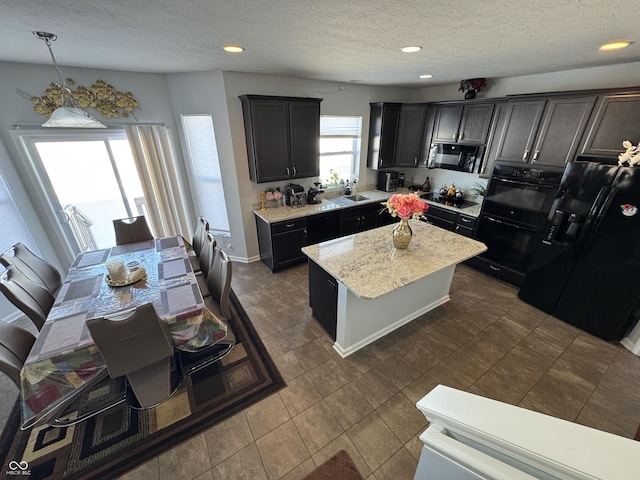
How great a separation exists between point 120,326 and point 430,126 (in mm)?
4685

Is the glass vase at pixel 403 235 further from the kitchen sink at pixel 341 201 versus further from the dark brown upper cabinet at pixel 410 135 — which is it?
the dark brown upper cabinet at pixel 410 135

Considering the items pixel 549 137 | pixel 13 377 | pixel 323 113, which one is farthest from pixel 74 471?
pixel 549 137

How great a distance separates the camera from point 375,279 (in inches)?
78.4

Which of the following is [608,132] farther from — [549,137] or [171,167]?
[171,167]

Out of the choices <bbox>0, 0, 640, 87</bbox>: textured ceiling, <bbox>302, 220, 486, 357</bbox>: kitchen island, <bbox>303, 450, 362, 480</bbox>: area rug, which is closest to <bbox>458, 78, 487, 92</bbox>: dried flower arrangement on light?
<bbox>0, 0, 640, 87</bbox>: textured ceiling

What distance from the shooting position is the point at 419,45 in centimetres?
200

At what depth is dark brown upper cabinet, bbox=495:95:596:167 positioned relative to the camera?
8.59 ft

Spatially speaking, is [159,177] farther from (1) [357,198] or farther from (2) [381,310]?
(2) [381,310]

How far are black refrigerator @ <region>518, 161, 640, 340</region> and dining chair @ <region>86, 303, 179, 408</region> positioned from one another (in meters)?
3.83

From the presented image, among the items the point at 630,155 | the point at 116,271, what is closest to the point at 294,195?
the point at 116,271

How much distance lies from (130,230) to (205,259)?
1032 mm

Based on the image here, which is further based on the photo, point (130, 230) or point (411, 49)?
point (130, 230)

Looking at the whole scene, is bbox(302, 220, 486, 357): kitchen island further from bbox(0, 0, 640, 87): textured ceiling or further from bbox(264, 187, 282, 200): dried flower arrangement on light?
bbox(0, 0, 640, 87): textured ceiling

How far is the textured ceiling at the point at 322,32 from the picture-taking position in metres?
1.35
